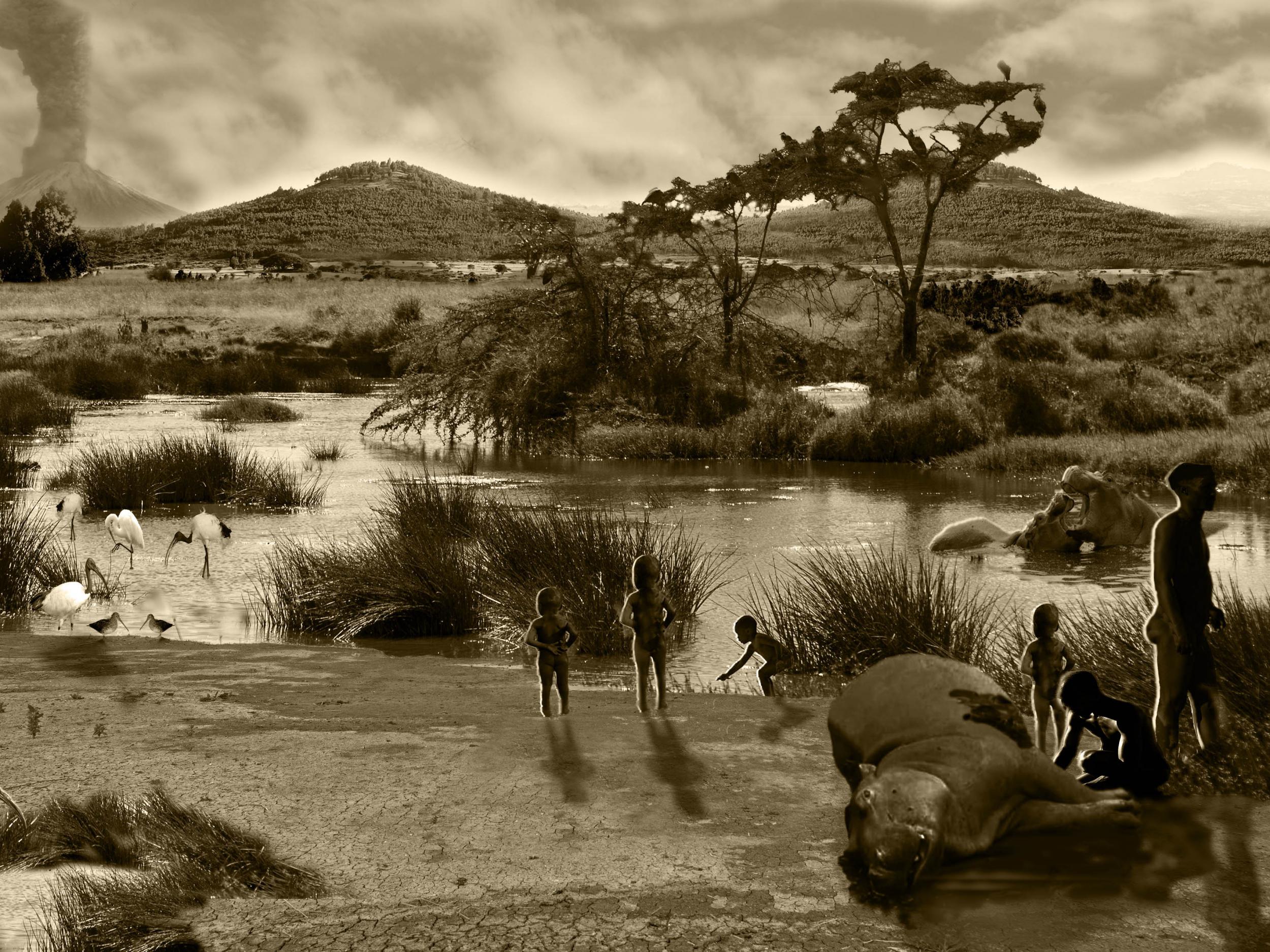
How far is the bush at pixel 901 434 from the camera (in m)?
21.8

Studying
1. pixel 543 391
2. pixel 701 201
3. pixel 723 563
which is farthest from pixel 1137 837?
pixel 701 201

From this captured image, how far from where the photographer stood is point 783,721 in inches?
219

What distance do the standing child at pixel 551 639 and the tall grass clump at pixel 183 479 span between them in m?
11.0

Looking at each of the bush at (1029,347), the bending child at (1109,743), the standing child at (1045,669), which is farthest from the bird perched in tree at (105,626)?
the bush at (1029,347)

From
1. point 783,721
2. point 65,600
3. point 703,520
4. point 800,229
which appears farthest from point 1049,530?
point 800,229

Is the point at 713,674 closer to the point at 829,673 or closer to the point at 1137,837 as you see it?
the point at 829,673

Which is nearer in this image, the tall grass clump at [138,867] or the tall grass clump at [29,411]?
the tall grass clump at [138,867]

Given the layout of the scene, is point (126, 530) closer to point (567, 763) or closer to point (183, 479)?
point (183, 479)

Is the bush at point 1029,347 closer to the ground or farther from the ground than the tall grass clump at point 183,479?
farther from the ground

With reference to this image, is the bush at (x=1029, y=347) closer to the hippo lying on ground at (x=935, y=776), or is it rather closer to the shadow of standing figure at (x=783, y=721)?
the shadow of standing figure at (x=783, y=721)

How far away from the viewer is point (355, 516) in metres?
14.7

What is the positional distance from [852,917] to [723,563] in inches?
319

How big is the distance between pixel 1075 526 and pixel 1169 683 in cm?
963

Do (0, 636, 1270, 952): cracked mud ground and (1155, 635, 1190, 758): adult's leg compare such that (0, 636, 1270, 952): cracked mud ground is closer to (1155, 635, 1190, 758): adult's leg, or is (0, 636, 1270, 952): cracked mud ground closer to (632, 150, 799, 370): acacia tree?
(1155, 635, 1190, 758): adult's leg
